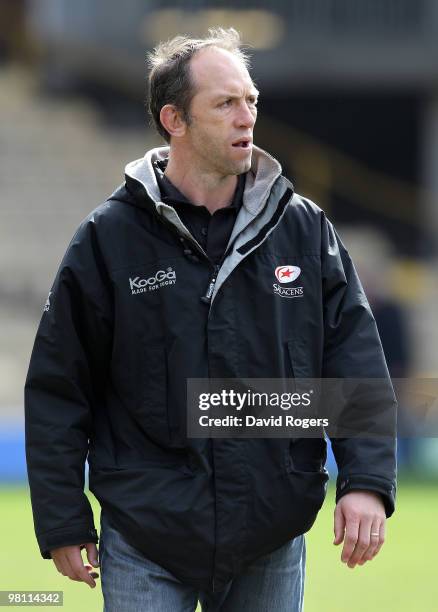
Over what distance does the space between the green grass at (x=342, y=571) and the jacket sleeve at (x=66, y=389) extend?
317cm

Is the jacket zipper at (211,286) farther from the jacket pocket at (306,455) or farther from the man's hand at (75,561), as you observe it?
the man's hand at (75,561)

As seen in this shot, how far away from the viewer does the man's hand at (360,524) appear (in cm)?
409

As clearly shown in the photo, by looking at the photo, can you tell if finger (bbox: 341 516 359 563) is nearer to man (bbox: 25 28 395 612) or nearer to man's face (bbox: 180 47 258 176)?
man (bbox: 25 28 395 612)

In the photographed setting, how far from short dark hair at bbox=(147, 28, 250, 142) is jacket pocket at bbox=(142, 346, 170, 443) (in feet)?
2.38

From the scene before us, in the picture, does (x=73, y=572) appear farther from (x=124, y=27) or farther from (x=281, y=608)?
(x=124, y=27)

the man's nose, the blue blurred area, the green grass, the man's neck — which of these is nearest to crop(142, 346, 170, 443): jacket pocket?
the man's neck

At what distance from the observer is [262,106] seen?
75.8ft

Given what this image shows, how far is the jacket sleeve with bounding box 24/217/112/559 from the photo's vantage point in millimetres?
4191

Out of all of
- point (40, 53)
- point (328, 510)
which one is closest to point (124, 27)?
point (40, 53)

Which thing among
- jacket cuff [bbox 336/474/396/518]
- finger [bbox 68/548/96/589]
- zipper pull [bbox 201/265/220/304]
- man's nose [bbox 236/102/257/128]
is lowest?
finger [bbox 68/548/96/589]

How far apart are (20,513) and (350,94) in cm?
1319

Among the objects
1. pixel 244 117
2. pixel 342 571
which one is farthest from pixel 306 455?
pixel 342 571

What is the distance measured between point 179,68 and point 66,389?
1.01 meters

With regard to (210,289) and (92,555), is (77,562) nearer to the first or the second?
(92,555)
